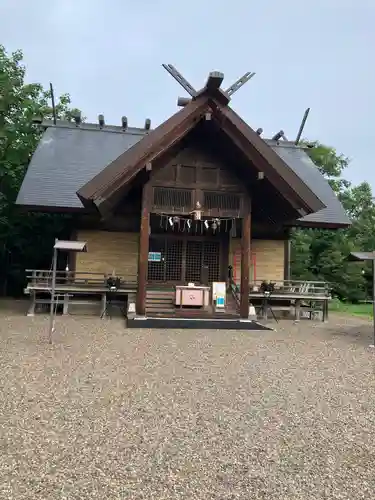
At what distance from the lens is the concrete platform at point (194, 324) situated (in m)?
11.0

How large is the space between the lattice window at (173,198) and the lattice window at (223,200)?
543 millimetres

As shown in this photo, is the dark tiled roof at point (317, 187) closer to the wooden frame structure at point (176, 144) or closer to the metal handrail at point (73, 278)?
the wooden frame structure at point (176, 144)

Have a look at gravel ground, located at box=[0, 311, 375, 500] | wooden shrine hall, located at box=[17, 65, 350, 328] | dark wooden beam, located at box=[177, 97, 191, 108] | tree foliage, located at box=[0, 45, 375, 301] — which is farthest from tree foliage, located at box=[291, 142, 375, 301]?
gravel ground, located at box=[0, 311, 375, 500]

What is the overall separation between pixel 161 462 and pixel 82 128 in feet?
57.0

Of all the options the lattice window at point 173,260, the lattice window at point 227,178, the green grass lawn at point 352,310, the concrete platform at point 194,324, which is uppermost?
the lattice window at point 227,178

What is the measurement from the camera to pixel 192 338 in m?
9.34

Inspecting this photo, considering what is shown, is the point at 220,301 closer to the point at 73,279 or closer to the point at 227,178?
the point at 227,178

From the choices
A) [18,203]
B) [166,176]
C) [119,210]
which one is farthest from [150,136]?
[18,203]

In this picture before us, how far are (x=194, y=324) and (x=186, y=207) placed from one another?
3266 millimetres

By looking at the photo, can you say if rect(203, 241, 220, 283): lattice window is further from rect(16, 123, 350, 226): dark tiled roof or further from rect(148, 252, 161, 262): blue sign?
rect(16, 123, 350, 226): dark tiled roof

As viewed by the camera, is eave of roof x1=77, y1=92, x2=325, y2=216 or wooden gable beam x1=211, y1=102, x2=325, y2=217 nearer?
eave of roof x1=77, y1=92, x2=325, y2=216

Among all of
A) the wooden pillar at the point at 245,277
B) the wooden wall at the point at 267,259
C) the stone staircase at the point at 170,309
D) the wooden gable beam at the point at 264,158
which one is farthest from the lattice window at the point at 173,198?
the wooden wall at the point at 267,259

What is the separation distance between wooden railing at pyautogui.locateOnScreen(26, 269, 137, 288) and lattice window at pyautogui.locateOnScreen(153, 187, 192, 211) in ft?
9.32

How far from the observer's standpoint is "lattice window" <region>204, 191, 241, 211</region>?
41.4ft
